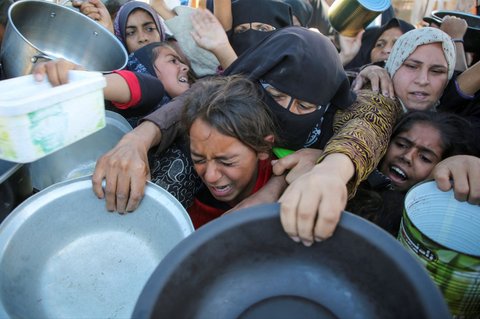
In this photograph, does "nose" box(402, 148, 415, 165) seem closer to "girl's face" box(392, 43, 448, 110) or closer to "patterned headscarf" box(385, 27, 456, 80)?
"girl's face" box(392, 43, 448, 110)

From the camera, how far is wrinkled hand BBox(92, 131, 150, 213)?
1.14 m

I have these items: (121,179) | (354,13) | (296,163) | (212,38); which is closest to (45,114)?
(121,179)

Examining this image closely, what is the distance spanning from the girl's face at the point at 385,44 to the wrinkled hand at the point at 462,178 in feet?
5.93

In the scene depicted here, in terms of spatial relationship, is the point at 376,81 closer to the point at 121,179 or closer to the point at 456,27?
the point at 456,27

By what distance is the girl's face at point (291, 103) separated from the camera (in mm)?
1377

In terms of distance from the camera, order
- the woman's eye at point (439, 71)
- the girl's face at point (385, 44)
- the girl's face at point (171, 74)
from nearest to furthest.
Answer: the woman's eye at point (439, 71), the girl's face at point (171, 74), the girl's face at point (385, 44)

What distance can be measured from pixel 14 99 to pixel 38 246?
0.51 metres

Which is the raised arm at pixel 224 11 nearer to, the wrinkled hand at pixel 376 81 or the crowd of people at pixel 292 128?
the crowd of people at pixel 292 128

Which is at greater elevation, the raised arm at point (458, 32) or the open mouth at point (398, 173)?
the raised arm at point (458, 32)

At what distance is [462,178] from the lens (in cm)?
108

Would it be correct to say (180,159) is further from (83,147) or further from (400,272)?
(400,272)

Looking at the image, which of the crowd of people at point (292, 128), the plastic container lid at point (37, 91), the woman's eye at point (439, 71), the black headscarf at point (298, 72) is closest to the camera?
the plastic container lid at point (37, 91)

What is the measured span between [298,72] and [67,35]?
4.96ft

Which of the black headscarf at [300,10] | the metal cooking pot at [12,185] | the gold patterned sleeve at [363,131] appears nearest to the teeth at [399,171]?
the gold patterned sleeve at [363,131]
